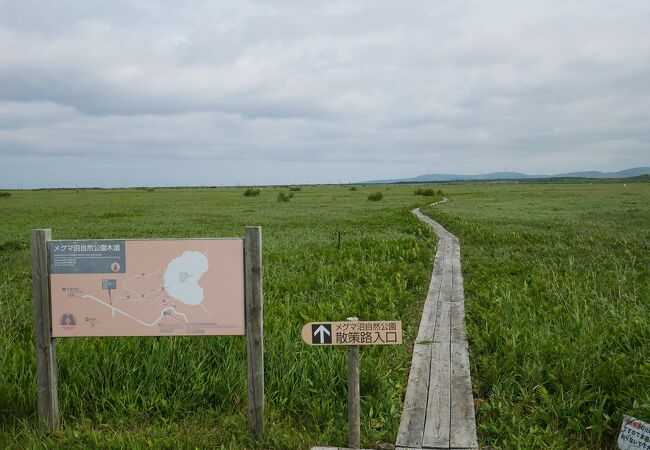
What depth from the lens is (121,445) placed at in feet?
11.9

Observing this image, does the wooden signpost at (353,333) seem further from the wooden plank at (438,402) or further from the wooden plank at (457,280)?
the wooden plank at (457,280)

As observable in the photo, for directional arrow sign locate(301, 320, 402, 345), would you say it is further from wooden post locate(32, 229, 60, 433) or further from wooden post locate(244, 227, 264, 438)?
wooden post locate(32, 229, 60, 433)

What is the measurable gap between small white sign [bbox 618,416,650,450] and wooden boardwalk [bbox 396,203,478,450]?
1083 mm

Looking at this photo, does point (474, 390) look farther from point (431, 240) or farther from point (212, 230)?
point (212, 230)

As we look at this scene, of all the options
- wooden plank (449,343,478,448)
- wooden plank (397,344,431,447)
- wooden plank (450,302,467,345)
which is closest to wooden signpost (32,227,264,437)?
wooden plank (397,344,431,447)

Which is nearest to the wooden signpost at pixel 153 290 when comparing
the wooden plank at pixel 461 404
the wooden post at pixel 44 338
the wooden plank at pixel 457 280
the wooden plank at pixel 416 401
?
the wooden post at pixel 44 338

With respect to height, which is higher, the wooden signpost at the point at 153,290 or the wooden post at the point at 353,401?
the wooden signpost at the point at 153,290

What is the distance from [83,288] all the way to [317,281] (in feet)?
18.0

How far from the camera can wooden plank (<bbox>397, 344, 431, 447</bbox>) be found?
378 centimetres

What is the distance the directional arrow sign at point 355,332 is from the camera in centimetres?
Answer: 354

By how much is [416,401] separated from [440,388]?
36 centimetres

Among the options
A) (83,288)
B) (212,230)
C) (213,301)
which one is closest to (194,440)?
(213,301)

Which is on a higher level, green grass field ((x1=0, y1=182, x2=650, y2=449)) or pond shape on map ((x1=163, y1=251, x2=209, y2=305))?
pond shape on map ((x1=163, y1=251, x2=209, y2=305))

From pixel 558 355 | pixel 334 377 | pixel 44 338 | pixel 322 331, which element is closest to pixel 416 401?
pixel 334 377
